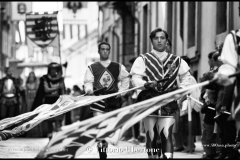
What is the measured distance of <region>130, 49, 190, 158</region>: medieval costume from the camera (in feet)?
40.9

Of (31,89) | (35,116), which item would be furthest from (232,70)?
(31,89)

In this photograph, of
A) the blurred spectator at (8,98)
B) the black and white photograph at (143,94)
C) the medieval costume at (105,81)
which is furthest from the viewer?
the blurred spectator at (8,98)

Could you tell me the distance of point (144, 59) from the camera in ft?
41.8

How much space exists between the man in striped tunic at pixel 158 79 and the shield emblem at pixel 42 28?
41.4ft

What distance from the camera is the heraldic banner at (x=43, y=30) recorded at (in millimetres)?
25511

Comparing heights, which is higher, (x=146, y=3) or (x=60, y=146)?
(x=146, y=3)

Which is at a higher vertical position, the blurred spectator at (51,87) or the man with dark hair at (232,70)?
the man with dark hair at (232,70)

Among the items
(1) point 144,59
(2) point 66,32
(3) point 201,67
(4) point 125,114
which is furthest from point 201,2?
(2) point 66,32

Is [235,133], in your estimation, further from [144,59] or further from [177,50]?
A: [177,50]

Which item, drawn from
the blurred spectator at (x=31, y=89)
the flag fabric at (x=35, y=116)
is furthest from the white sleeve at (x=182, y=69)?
the blurred spectator at (x=31, y=89)

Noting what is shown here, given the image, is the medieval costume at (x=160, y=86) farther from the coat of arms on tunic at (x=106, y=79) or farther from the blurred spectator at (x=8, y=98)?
the blurred spectator at (x=8, y=98)

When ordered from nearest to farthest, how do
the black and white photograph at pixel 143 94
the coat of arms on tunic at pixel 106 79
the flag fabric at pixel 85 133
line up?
the flag fabric at pixel 85 133 < the black and white photograph at pixel 143 94 < the coat of arms on tunic at pixel 106 79

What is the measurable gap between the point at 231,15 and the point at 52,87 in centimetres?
439

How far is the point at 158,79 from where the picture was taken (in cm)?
1264
